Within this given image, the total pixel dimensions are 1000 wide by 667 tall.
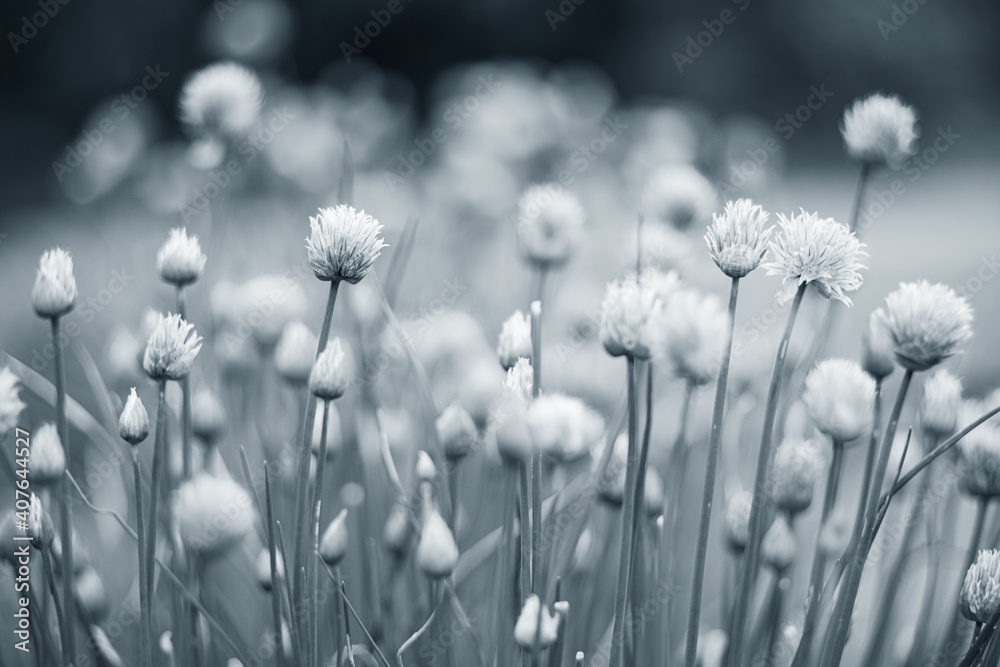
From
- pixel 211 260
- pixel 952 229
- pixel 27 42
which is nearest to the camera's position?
pixel 211 260

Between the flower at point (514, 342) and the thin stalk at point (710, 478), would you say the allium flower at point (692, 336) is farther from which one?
the flower at point (514, 342)

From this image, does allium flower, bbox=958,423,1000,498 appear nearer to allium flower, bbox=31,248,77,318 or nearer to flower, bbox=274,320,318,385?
flower, bbox=274,320,318,385

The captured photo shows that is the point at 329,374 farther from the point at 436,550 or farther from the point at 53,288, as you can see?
the point at 53,288

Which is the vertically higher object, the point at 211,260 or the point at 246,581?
the point at 211,260

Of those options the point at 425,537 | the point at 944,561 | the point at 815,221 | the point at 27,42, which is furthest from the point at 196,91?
the point at 27,42

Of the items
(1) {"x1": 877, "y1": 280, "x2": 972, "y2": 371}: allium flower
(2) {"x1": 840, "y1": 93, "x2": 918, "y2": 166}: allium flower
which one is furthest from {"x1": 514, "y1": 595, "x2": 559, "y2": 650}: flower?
(2) {"x1": 840, "y1": 93, "x2": 918, "y2": 166}: allium flower

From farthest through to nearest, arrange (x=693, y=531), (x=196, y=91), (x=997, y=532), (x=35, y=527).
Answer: (x=693, y=531) → (x=196, y=91) → (x=997, y=532) → (x=35, y=527)

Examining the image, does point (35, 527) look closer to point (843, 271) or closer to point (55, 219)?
point (843, 271)
